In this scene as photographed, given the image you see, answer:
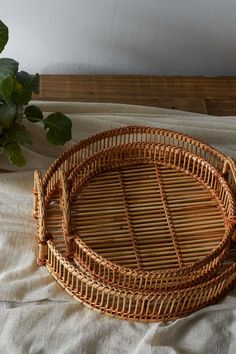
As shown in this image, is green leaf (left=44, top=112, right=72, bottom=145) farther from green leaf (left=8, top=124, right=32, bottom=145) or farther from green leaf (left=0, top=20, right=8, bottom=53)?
green leaf (left=0, top=20, right=8, bottom=53)

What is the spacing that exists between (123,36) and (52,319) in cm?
75

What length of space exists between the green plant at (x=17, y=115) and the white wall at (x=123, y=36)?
30cm

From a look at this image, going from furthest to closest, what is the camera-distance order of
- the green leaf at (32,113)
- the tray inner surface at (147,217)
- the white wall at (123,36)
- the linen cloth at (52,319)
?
the white wall at (123,36)
the green leaf at (32,113)
the tray inner surface at (147,217)
the linen cloth at (52,319)

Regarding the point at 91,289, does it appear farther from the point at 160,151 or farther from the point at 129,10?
the point at 129,10

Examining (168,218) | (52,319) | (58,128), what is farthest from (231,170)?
(52,319)

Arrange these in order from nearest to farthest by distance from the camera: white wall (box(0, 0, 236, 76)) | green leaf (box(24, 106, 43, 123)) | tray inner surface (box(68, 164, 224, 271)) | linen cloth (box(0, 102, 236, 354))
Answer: linen cloth (box(0, 102, 236, 354))
tray inner surface (box(68, 164, 224, 271))
green leaf (box(24, 106, 43, 123))
white wall (box(0, 0, 236, 76))

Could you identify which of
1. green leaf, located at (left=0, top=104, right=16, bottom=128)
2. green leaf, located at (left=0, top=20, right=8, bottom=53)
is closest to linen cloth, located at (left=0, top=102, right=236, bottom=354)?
green leaf, located at (left=0, top=104, right=16, bottom=128)

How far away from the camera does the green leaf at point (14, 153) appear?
130cm

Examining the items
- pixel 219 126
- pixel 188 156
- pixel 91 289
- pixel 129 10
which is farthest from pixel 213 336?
pixel 129 10

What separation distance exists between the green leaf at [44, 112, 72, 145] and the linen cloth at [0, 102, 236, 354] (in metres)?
0.10

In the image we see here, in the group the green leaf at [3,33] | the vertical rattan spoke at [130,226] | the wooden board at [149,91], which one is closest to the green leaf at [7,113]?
the green leaf at [3,33]

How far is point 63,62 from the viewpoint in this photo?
1.70 meters

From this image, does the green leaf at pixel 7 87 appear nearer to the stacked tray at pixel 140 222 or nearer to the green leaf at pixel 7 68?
the green leaf at pixel 7 68

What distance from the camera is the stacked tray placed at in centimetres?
118
